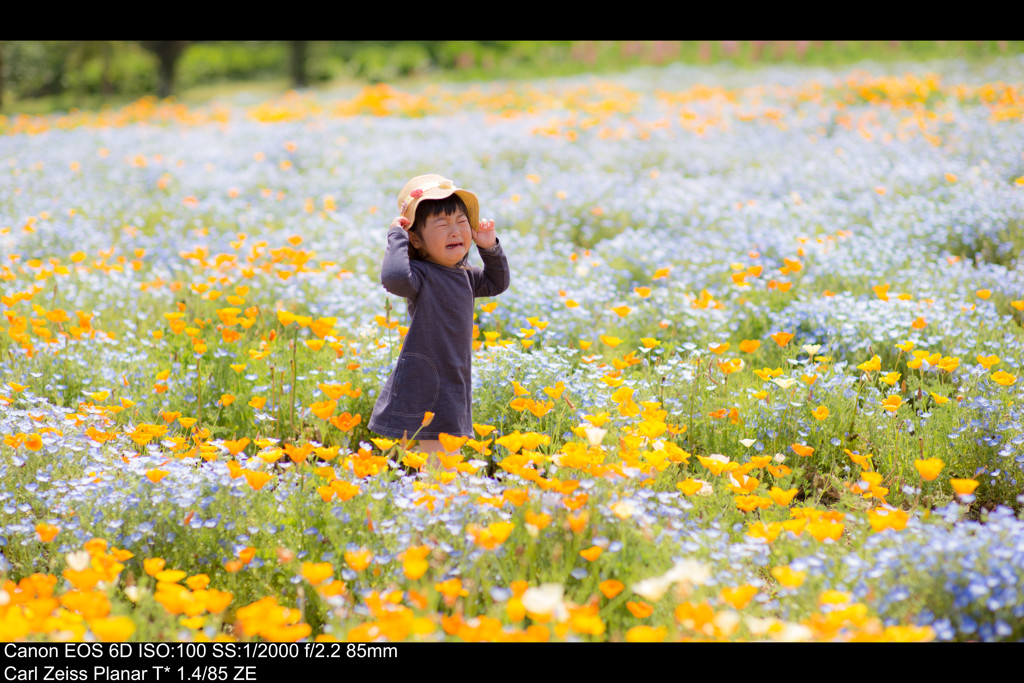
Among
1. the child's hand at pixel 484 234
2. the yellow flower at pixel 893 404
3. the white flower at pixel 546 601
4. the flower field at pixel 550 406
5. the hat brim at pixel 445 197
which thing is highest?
the hat brim at pixel 445 197

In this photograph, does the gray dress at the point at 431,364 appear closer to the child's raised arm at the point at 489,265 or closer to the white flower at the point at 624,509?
the child's raised arm at the point at 489,265

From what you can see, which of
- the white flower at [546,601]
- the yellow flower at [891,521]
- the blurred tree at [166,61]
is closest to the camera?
the white flower at [546,601]

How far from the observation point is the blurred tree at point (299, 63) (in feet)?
94.2

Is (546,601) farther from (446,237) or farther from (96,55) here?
(96,55)

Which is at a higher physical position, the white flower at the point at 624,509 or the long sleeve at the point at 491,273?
the long sleeve at the point at 491,273

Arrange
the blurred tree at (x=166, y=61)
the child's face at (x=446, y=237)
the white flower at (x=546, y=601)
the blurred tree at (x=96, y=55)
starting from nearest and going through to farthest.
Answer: the white flower at (x=546, y=601), the child's face at (x=446, y=237), the blurred tree at (x=96, y=55), the blurred tree at (x=166, y=61)

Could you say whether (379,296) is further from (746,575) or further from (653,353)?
(746,575)

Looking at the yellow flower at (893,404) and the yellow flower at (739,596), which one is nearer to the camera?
the yellow flower at (739,596)

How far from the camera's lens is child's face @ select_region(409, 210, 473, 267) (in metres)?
3.54

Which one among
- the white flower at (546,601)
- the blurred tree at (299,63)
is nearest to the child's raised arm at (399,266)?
the white flower at (546,601)

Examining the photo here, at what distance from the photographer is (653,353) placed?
5.10 m

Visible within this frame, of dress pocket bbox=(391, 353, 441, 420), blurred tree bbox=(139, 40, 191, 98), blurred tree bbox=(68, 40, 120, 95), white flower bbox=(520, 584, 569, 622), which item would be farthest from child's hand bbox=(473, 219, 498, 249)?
blurred tree bbox=(68, 40, 120, 95)

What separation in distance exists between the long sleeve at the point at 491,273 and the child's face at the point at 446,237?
181 mm

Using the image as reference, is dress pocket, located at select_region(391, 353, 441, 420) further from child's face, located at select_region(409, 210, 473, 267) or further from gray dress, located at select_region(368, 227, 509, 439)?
child's face, located at select_region(409, 210, 473, 267)
